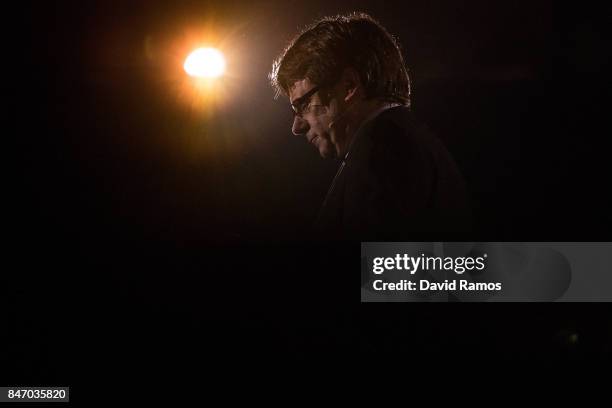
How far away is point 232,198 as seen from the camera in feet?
7.27

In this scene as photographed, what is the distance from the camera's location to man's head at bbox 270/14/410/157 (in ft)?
6.80

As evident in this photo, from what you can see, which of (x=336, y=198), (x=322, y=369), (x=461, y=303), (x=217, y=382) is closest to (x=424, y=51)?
(x=336, y=198)

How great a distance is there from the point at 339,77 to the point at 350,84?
5 cm

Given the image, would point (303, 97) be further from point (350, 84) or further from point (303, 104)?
point (350, 84)

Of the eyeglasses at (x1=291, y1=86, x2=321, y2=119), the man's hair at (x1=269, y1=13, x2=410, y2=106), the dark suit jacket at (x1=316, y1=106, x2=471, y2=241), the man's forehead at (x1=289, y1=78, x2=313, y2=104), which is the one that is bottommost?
the dark suit jacket at (x1=316, y1=106, x2=471, y2=241)

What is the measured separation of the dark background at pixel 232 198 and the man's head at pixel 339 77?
8 centimetres

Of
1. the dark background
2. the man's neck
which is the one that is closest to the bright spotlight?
the dark background

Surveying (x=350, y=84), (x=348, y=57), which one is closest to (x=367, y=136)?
(x=350, y=84)

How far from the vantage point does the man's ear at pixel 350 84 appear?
207 cm

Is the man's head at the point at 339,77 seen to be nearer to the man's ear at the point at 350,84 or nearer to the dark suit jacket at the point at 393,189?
the man's ear at the point at 350,84

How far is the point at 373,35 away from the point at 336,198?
2.45 feet

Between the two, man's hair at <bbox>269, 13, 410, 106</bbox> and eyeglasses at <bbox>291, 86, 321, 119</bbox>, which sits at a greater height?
man's hair at <bbox>269, 13, 410, 106</bbox>

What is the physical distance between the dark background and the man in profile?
0.31 feet

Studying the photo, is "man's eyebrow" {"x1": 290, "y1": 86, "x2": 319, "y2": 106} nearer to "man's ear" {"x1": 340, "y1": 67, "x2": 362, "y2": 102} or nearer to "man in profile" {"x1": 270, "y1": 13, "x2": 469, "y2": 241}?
"man in profile" {"x1": 270, "y1": 13, "x2": 469, "y2": 241}
